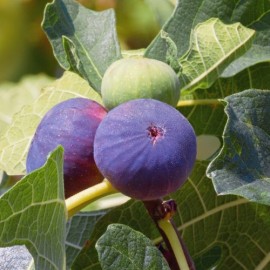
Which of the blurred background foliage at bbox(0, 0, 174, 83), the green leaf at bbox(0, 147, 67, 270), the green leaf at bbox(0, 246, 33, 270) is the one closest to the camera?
the green leaf at bbox(0, 147, 67, 270)

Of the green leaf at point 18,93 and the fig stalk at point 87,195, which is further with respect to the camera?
the green leaf at point 18,93

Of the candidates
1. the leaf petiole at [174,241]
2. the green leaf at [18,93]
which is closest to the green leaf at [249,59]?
the leaf petiole at [174,241]

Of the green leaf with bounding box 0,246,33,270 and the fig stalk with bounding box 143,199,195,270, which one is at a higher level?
the fig stalk with bounding box 143,199,195,270

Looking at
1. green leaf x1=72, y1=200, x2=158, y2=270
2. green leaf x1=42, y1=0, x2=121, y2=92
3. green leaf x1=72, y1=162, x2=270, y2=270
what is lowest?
green leaf x1=72, y1=162, x2=270, y2=270

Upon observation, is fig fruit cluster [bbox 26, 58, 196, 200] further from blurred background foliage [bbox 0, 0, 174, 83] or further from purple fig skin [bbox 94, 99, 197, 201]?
blurred background foliage [bbox 0, 0, 174, 83]

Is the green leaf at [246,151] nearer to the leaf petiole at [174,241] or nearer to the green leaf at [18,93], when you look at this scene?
the leaf petiole at [174,241]

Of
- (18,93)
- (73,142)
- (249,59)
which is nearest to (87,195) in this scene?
(73,142)

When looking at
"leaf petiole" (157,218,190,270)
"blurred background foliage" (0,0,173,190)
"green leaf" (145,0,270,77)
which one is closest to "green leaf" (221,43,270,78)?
"green leaf" (145,0,270,77)
